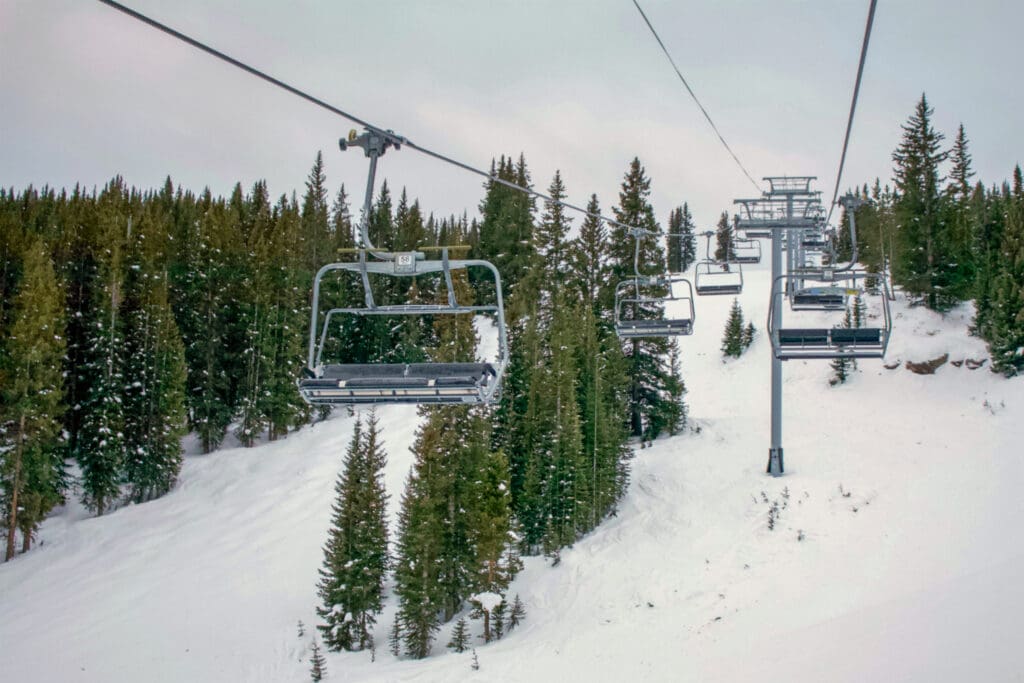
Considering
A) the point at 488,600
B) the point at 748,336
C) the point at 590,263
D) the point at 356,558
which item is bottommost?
the point at 488,600

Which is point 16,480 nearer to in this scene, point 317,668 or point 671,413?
point 317,668

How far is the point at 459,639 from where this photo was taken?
21.8 m

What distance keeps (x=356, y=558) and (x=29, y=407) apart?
55.0 ft

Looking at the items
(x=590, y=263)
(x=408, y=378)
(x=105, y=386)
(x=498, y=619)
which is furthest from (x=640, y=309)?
(x=408, y=378)

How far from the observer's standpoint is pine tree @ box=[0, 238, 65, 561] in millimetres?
29141

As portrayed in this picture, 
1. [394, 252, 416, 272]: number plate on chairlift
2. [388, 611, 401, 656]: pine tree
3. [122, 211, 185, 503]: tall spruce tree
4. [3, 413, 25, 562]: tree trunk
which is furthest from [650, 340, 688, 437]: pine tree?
[3, 413, 25, 562]: tree trunk

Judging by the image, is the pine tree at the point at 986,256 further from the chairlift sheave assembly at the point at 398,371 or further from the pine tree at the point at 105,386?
the pine tree at the point at 105,386

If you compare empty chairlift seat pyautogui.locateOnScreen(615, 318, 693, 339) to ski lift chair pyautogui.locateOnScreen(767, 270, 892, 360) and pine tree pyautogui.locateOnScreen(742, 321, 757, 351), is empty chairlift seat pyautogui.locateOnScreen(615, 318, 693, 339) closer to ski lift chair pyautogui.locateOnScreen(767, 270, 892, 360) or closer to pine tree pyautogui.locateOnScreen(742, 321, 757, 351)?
ski lift chair pyautogui.locateOnScreen(767, 270, 892, 360)

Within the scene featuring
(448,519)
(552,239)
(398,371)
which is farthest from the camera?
(552,239)

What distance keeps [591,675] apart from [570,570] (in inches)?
287

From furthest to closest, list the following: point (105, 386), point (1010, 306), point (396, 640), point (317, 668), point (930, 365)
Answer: point (930, 365)
point (105, 386)
point (1010, 306)
point (396, 640)
point (317, 668)

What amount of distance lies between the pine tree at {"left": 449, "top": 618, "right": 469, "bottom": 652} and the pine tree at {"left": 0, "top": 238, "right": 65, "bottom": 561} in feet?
63.8

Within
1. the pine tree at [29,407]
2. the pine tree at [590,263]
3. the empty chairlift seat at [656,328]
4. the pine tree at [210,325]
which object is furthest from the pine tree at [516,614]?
the pine tree at [210,325]

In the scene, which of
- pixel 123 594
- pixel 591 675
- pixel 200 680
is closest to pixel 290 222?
pixel 123 594
